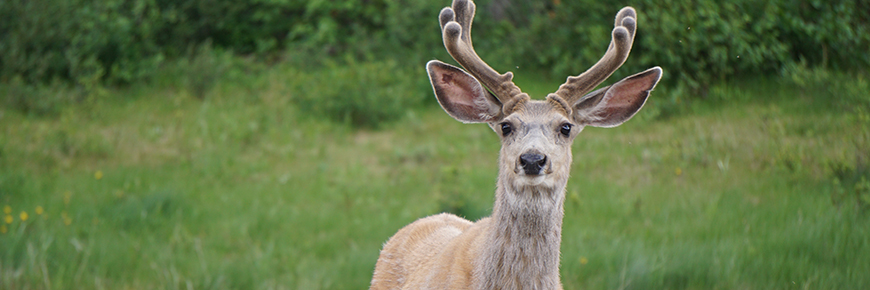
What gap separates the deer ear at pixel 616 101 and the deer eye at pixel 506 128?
0.36 m

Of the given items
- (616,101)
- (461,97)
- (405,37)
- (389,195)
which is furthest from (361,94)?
(616,101)

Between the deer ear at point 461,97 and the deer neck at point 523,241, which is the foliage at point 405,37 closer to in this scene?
the deer ear at point 461,97

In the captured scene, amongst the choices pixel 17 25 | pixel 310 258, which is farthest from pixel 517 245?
pixel 17 25

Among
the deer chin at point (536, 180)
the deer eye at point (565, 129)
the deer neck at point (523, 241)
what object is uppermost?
the deer eye at point (565, 129)

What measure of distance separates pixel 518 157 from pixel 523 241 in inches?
14.6

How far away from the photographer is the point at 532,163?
3010mm

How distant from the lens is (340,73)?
9.98m

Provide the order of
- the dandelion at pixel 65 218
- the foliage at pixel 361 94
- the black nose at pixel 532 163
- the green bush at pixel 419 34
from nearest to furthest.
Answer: the black nose at pixel 532 163, the dandelion at pixel 65 218, the green bush at pixel 419 34, the foliage at pixel 361 94

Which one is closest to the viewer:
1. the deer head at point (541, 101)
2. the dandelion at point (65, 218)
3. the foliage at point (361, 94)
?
the deer head at point (541, 101)

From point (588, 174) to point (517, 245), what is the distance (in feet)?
12.1

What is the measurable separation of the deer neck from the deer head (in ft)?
0.28

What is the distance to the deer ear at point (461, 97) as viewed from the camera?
3434 millimetres

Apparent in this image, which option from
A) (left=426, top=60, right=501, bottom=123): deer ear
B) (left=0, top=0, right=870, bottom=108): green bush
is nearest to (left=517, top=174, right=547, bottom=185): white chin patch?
(left=426, top=60, right=501, bottom=123): deer ear

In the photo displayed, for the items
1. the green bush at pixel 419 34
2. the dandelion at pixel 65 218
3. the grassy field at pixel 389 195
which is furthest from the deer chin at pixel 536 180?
the dandelion at pixel 65 218
